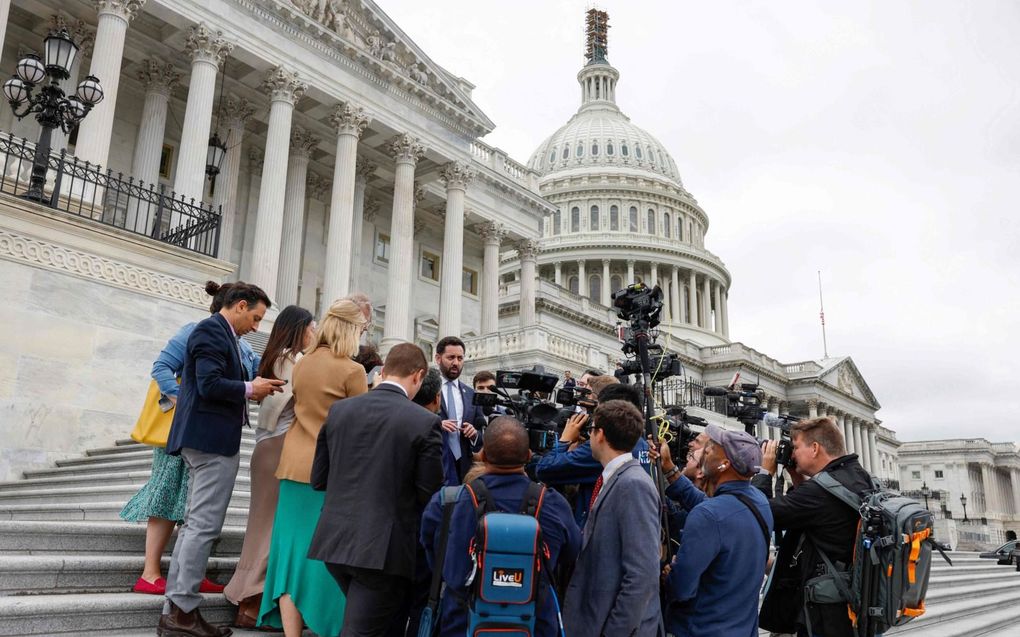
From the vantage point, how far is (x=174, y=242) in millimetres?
14961

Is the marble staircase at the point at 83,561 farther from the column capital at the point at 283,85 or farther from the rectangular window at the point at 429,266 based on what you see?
the rectangular window at the point at 429,266

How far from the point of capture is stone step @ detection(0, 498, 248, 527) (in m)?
8.46

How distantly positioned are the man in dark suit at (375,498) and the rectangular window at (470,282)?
3109 cm

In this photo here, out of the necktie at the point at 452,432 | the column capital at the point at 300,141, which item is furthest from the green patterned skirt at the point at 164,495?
the column capital at the point at 300,141

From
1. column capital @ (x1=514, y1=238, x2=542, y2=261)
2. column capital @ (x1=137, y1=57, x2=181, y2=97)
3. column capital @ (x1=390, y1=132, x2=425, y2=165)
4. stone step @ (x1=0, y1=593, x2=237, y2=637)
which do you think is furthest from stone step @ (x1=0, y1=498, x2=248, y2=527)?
column capital @ (x1=514, y1=238, x2=542, y2=261)

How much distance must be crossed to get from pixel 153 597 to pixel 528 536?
3.10m

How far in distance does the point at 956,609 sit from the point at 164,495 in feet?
43.1

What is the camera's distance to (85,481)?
405 inches

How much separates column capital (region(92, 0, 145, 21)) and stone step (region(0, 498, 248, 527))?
1418cm

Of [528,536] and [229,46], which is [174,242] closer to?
[229,46]

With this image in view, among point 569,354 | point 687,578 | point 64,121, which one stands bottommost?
point 687,578

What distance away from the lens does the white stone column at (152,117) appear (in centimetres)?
2155

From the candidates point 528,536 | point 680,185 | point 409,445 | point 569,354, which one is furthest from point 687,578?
point 680,185

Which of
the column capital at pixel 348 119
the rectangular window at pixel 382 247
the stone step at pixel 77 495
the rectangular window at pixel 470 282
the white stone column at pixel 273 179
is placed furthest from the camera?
the rectangular window at pixel 470 282
